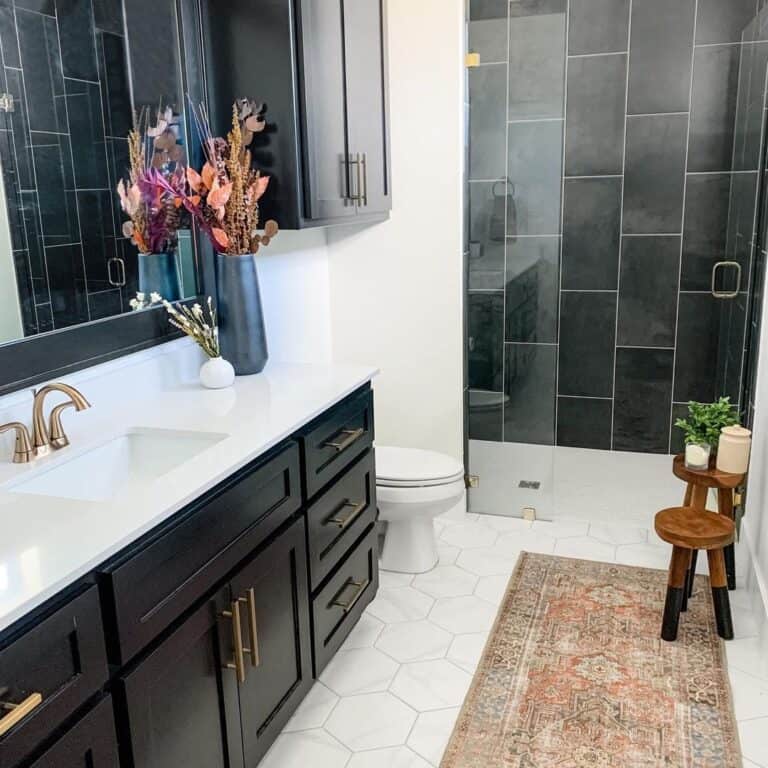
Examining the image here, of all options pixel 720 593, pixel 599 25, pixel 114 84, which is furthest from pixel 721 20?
pixel 114 84

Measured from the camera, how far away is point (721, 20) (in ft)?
12.0

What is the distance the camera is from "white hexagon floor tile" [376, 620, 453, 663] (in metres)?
2.50

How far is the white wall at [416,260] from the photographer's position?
3.11m

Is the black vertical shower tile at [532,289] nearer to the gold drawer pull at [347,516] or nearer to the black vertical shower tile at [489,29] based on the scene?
the black vertical shower tile at [489,29]

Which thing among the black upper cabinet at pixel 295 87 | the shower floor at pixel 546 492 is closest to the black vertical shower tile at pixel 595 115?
the shower floor at pixel 546 492

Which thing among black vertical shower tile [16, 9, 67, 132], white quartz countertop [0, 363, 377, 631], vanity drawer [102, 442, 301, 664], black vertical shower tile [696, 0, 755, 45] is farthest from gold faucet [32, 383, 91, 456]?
black vertical shower tile [696, 0, 755, 45]

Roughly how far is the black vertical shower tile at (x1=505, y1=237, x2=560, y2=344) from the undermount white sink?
6.06 feet

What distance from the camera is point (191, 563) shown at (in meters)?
1.56

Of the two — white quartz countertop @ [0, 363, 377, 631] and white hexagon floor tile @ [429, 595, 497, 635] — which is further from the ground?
white quartz countertop @ [0, 363, 377, 631]

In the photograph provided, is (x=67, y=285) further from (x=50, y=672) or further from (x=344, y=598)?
(x=344, y=598)

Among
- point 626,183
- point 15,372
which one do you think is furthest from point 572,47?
point 15,372

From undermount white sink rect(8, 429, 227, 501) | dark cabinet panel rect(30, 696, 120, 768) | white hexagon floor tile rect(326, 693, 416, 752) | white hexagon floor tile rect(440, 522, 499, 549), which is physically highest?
undermount white sink rect(8, 429, 227, 501)

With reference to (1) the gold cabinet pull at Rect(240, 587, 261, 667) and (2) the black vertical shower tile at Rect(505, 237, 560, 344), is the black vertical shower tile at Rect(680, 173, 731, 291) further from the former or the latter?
(1) the gold cabinet pull at Rect(240, 587, 261, 667)

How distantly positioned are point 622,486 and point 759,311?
122 centimetres
